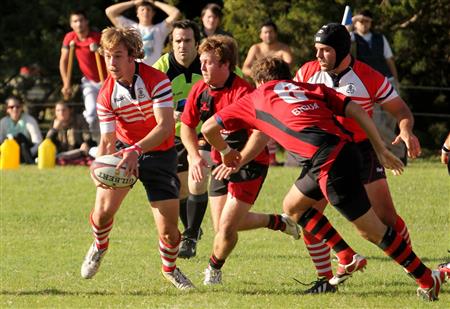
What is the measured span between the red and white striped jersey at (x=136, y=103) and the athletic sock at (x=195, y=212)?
6.87 feet

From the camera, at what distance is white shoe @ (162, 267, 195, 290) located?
8711 mm

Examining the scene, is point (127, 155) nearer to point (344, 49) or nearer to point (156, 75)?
point (156, 75)

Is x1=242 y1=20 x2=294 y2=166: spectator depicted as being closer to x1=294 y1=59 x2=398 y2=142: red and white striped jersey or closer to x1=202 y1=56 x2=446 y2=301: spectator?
x1=294 y1=59 x2=398 y2=142: red and white striped jersey

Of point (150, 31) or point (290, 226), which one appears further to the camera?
point (150, 31)

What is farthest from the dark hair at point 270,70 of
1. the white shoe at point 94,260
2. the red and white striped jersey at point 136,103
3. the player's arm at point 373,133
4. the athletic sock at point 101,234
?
the white shoe at point 94,260

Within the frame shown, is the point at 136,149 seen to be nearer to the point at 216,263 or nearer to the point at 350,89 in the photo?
the point at 216,263

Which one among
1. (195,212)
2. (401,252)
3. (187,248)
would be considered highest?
(401,252)

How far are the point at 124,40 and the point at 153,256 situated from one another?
2.95 meters

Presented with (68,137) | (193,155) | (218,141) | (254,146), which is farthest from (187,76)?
(68,137)

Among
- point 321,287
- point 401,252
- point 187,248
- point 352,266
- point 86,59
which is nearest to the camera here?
point 401,252

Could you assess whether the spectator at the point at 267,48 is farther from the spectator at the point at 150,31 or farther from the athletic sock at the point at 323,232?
the athletic sock at the point at 323,232

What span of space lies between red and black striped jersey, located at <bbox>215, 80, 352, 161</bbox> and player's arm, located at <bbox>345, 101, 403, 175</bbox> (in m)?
0.09

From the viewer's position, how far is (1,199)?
48.4 feet

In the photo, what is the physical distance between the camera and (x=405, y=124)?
8383 mm
